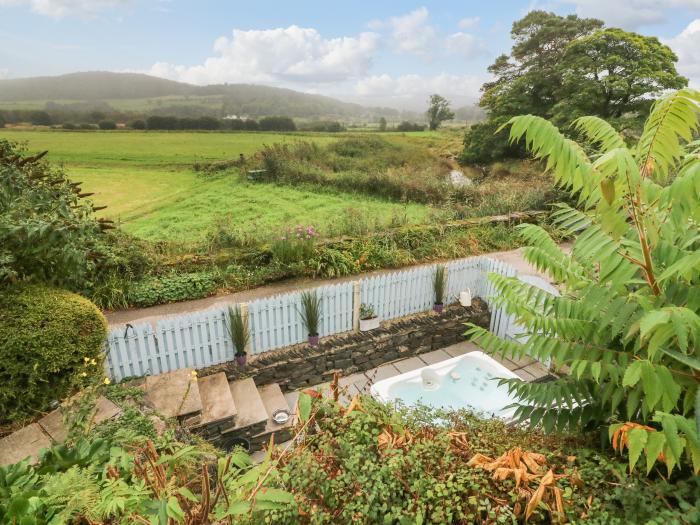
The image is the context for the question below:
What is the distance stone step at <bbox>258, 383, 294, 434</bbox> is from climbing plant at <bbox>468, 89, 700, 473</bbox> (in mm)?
3778

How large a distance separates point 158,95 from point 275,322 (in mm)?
15026

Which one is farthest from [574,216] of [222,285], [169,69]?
[169,69]

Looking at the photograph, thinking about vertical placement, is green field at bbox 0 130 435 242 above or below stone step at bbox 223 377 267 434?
above

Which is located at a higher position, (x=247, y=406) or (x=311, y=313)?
(x=311, y=313)

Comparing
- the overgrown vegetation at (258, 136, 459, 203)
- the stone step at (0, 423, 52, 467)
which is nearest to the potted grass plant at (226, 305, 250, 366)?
the stone step at (0, 423, 52, 467)

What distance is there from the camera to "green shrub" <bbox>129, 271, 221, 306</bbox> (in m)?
6.47

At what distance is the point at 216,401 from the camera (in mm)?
4988

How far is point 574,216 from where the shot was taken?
7.72 feet

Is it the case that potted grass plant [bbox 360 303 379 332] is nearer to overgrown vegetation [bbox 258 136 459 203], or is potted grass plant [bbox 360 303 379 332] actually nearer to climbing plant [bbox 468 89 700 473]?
climbing plant [bbox 468 89 700 473]

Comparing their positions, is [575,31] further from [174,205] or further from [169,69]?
[174,205]

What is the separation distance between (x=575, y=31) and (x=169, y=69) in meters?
17.5

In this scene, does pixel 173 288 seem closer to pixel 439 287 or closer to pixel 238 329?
pixel 238 329

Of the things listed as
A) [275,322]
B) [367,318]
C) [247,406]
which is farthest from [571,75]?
[247,406]

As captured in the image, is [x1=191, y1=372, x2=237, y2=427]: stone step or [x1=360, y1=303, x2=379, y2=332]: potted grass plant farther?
[x1=360, y1=303, x2=379, y2=332]: potted grass plant
